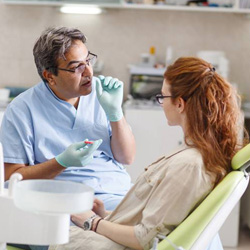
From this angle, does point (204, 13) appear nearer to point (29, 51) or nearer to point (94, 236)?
point (29, 51)

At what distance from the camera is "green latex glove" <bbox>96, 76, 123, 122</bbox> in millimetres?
2148

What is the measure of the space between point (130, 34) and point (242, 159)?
9.14 ft

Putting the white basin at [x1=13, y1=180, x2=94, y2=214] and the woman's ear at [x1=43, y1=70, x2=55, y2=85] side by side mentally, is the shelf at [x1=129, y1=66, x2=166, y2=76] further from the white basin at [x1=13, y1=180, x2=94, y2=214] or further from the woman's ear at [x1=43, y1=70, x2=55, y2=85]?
the white basin at [x1=13, y1=180, x2=94, y2=214]

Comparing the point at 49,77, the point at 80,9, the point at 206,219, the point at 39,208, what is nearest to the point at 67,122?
the point at 49,77

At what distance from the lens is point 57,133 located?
2191 mm

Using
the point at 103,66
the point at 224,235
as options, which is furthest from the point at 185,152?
the point at 103,66

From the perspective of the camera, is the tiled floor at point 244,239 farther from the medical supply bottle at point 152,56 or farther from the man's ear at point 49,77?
the man's ear at point 49,77

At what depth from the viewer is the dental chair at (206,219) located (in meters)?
1.53

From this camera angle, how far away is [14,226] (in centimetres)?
119

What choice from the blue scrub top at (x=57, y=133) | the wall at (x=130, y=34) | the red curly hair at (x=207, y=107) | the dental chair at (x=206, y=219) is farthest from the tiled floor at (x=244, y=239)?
the dental chair at (x=206, y=219)

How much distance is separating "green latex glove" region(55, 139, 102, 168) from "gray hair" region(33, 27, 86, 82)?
390 mm

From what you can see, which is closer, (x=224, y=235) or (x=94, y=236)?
(x=94, y=236)

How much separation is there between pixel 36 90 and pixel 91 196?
118cm

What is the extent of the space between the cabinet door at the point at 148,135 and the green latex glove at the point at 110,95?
161 cm
